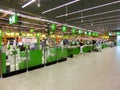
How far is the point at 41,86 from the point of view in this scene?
3676 millimetres

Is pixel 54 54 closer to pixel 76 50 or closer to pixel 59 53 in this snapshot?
pixel 59 53

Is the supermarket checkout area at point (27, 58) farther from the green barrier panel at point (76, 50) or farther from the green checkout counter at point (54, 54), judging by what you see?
the green barrier panel at point (76, 50)

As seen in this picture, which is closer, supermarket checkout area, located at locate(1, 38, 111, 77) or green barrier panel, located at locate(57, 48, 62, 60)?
supermarket checkout area, located at locate(1, 38, 111, 77)

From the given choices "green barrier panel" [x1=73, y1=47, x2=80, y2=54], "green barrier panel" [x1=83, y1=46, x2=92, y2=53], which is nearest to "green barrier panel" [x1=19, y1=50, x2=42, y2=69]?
"green barrier panel" [x1=73, y1=47, x2=80, y2=54]

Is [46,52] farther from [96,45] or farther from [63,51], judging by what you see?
[96,45]

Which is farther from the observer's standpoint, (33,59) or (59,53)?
(59,53)

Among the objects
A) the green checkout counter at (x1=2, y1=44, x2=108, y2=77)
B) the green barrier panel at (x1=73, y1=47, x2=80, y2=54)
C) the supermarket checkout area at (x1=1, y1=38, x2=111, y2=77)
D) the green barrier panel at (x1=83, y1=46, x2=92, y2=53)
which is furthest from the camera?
the green barrier panel at (x1=83, y1=46, x2=92, y2=53)

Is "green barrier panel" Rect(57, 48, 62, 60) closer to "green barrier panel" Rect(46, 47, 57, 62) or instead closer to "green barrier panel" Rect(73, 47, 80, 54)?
"green barrier panel" Rect(46, 47, 57, 62)

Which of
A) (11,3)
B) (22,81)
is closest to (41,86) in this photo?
(22,81)

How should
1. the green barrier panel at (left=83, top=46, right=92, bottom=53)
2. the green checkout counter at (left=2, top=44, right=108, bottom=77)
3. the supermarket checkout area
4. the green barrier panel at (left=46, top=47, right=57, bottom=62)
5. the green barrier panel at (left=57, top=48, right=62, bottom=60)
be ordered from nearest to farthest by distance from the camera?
1. the supermarket checkout area
2. the green checkout counter at (left=2, top=44, right=108, bottom=77)
3. the green barrier panel at (left=46, top=47, right=57, bottom=62)
4. the green barrier panel at (left=57, top=48, right=62, bottom=60)
5. the green barrier panel at (left=83, top=46, right=92, bottom=53)

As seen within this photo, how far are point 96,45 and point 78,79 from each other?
40.9 ft

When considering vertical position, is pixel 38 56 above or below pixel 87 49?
above

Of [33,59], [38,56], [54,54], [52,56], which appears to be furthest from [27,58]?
[54,54]

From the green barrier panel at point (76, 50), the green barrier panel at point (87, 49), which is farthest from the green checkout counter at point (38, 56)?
the green barrier panel at point (87, 49)
